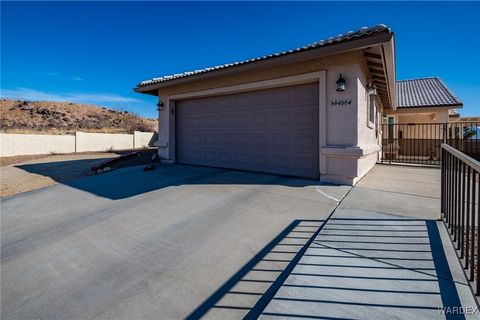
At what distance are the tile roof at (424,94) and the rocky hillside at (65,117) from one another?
97.9 ft

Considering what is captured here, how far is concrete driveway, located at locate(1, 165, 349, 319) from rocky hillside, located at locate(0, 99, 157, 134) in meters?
30.5

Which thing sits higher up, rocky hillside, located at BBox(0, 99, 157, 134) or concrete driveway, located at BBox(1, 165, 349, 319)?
rocky hillside, located at BBox(0, 99, 157, 134)

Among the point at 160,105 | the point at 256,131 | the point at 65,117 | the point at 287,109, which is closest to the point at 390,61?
the point at 287,109

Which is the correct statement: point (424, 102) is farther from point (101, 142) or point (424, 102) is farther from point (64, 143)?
point (64, 143)

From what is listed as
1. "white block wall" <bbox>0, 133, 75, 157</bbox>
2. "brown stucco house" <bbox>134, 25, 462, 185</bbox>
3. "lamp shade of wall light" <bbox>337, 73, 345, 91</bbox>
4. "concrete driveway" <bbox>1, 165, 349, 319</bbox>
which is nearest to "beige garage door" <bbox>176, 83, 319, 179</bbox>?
"brown stucco house" <bbox>134, 25, 462, 185</bbox>

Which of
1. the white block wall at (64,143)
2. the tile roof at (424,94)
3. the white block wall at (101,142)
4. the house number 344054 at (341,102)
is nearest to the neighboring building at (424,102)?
the tile roof at (424,94)

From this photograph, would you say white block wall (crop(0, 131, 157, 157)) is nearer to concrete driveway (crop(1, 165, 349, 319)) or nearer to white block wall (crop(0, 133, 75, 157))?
white block wall (crop(0, 133, 75, 157))

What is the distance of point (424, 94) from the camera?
14945mm

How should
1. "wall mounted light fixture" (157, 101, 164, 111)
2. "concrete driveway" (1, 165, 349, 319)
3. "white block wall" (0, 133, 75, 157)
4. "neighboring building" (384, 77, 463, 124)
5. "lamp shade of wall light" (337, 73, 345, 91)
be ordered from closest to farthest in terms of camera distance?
1. "concrete driveway" (1, 165, 349, 319)
2. "lamp shade of wall light" (337, 73, 345, 91)
3. "wall mounted light fixture" (157, 101, 164, 111)
4. "neighboring building" (384, 77, 463, 124)
5. "white block wall" (0, 133, 75, 157)

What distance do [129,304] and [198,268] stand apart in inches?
29.2

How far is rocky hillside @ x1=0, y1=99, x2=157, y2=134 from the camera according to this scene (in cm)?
3347

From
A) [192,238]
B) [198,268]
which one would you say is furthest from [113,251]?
[198,268]

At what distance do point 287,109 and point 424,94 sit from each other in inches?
521

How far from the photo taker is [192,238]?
3453 millimetres
